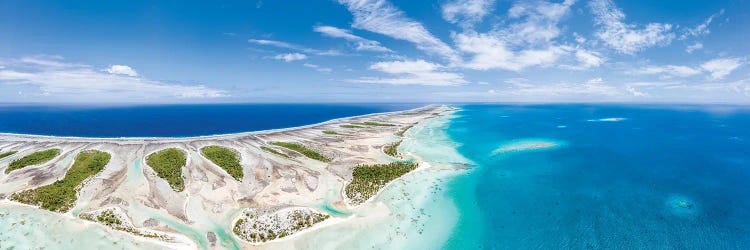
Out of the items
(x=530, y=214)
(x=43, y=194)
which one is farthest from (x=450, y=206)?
(x=43, y=194)

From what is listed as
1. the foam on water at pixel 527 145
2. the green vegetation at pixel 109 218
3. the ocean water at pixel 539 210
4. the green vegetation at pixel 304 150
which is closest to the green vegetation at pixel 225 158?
the ocean water at pixel 539 210

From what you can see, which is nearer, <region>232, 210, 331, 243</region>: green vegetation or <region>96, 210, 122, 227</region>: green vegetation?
<region>232, 210, 331, 243</region>: green vegetation

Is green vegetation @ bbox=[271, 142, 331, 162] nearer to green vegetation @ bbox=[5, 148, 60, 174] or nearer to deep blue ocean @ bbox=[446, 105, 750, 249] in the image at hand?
deep blue ocean @ bbox=[446, 105, 750, 249]

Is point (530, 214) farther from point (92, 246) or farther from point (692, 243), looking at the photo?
point (92, 246)

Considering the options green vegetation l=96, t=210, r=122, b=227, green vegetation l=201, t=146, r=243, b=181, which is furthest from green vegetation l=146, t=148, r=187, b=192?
green vegetation l=96, t=210, r=122, b=227

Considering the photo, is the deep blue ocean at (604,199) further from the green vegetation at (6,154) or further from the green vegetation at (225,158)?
the green vegetation at (6,154)

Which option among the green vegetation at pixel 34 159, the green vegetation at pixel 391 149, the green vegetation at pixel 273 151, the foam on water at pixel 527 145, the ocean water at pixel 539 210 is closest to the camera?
the ocean water at pixel 539 210

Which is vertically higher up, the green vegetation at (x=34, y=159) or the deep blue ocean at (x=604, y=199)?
the green vegetation at (x=34, y=159)
